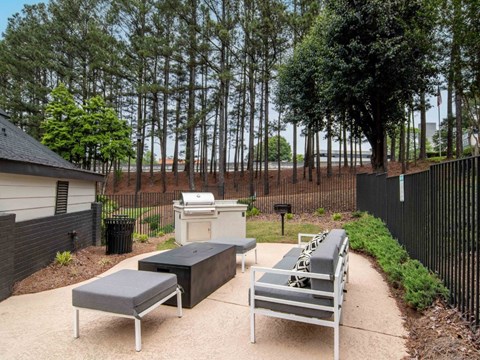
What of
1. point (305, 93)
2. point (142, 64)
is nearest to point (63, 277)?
point (305, 93)

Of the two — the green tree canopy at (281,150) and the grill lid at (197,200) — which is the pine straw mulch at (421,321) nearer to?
the grill lid at (197,200)

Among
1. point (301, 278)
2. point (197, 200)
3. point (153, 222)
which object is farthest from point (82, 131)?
point (301, 278)

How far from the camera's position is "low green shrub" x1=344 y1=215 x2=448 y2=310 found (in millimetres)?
3348

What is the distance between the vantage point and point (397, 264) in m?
4.62

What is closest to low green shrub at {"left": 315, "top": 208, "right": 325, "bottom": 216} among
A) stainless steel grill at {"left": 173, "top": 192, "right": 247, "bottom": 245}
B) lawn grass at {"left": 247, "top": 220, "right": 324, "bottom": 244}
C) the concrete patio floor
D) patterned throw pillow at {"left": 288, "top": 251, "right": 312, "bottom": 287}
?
lawn grass at {"left": 247, "top": 220, "right": 324, "bottom": 244}

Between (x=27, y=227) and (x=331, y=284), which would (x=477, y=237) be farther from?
(x=27, y=227)

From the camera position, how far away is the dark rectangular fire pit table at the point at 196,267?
11.7 ft

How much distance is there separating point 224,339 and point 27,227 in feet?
12.1

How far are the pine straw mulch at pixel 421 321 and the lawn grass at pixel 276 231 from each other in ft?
8.96

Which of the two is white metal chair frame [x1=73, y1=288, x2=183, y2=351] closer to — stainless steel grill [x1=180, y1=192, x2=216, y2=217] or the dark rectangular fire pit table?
the dark rectangular fire pit table

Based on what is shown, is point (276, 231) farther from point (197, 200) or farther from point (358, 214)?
point (358, 214)

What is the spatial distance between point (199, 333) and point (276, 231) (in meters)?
6.05

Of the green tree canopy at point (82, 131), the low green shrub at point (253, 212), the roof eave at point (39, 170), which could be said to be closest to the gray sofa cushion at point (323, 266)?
the roof eave at point (39, 170)

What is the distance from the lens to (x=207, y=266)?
12.9ft
